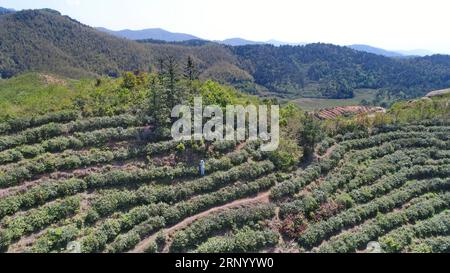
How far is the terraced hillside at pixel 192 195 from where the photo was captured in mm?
21969

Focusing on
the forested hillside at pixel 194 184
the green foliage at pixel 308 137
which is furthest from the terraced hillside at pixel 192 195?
the green foliage at pixel 308 137

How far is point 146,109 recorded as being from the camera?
33.2 meters

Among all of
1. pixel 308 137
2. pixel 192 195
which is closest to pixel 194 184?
pixel 192 195

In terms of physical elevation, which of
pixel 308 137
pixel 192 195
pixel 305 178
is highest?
pixel 308 137

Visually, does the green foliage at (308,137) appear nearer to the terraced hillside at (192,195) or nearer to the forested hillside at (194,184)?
the forested hillside at (194,184)

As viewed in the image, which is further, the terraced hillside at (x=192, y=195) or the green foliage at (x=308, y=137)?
the green foliage at (x=308, y=137)

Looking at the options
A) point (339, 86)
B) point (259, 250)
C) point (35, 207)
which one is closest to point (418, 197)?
point (259, 250)

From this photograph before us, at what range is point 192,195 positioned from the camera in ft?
85.6

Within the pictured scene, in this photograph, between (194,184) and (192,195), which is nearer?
(192,195)

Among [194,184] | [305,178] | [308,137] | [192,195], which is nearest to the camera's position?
[192,195]

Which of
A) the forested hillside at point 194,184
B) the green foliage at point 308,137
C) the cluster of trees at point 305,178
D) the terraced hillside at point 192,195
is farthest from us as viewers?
the green foliage at point 308,137

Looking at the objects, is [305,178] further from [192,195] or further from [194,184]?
[192,195]

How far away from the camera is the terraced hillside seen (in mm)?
21969

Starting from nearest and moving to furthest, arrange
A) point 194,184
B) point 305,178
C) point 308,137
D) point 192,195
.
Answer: point 192,195
point 194,184
point 305,178
point 308,137
